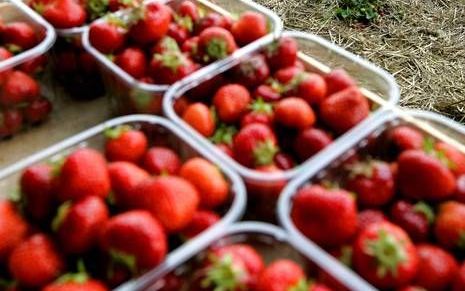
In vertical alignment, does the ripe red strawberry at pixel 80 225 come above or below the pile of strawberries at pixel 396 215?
above

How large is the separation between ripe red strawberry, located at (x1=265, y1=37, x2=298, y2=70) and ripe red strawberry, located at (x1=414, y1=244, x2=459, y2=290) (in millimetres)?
457

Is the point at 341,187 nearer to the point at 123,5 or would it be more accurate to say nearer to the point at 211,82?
the point at 211,82

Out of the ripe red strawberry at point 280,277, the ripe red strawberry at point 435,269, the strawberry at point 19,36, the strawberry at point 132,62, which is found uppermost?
the strawberry at point 19,36

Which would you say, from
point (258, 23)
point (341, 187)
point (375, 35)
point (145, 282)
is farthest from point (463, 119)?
point (145, 282)

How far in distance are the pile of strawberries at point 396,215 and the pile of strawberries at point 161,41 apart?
338 millimetres

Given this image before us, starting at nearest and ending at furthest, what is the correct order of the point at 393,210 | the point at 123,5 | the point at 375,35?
the point at 393,210 < the point at 123,5 < the point at 375,35

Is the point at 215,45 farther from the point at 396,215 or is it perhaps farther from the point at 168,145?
the point at 396,215

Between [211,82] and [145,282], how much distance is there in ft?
1.49

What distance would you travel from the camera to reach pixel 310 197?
0.88 meters

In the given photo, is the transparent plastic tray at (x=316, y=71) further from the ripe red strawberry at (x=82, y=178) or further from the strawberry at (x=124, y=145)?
the ripe red strawberry at (x=82, y=178)

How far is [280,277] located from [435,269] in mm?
220

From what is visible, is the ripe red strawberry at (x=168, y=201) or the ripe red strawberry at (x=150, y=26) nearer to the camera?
the ripe red strawberry at (x=168, y=201)

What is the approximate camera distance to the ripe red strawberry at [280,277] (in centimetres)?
77

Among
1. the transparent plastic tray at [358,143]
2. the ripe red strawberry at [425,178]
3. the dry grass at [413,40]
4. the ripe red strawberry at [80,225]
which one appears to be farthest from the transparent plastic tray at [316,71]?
the dry grass at [413,40]
